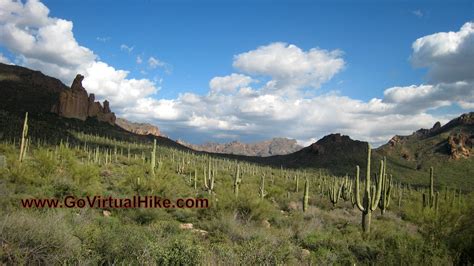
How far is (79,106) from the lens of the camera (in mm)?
112938

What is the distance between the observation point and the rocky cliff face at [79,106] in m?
103

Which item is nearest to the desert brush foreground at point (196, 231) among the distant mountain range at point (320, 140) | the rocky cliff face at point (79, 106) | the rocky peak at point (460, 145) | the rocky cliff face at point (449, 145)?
the distant mountain range at point (320, 140)

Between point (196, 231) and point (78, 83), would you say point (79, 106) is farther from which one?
point (196, 231)

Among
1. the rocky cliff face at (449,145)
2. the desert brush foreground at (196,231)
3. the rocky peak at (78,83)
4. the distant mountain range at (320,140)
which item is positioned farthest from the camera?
the rocky peak at (78,83)

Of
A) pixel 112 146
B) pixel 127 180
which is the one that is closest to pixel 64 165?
pixel 127 180

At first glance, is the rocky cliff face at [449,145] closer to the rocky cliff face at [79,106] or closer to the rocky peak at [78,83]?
the rocky cliff face at [79,106]

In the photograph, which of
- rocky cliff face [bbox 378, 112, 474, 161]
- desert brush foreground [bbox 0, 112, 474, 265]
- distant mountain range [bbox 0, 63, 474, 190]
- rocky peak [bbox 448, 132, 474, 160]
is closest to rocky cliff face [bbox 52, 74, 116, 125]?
distant mountain range [bbox 0, 63, 474, 190]

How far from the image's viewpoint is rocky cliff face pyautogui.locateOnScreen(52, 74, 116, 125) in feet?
337

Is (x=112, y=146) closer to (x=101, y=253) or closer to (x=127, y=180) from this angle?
(x=127, y=180)

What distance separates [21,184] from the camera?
18.4 meters

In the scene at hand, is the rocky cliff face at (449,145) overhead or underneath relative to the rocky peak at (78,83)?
underneath

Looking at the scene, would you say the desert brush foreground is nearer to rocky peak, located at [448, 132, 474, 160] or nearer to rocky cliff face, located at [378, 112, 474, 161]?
rocky peak, located at [448, 132, 474, 160]

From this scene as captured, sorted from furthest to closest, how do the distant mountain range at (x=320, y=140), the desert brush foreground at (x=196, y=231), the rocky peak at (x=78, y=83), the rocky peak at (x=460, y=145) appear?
the rocky peak at (x=78, y=83) → the rocky peak at (x=460, y=145) → the distant mountain range at (x=320, y=140) → the desert brush foreground at (x=196, y=231)

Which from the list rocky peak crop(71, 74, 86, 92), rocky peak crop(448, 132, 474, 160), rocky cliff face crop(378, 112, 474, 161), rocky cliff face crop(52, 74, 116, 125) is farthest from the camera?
rocky peak crop(71, 74, 86, 92)
